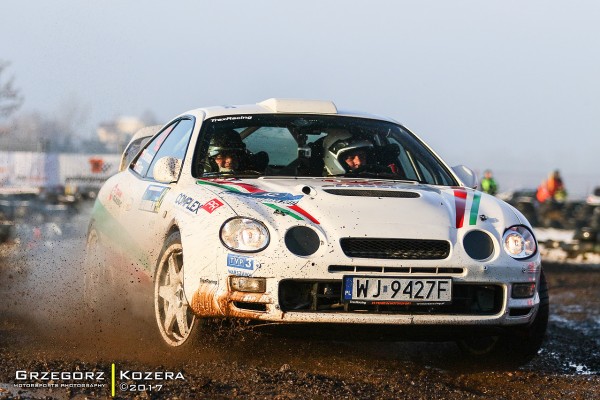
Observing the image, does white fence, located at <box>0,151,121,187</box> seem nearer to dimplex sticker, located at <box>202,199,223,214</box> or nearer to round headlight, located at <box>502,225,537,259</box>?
dimplex sticker, located at <box>202,199,223,214</box>

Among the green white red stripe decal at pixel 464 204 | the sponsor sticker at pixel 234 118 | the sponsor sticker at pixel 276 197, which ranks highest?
the sponsor sticker at pixel 234 118

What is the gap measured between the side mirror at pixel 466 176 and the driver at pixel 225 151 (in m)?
1.27

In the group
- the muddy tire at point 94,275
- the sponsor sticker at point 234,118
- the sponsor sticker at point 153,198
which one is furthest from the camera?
the muddy tire at point 94,275

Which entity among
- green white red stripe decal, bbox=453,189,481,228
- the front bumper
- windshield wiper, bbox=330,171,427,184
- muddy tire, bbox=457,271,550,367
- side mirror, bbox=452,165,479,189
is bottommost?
muddy tire, bbox=457,271,550,367

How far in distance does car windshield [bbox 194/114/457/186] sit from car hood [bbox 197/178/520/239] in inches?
14.7

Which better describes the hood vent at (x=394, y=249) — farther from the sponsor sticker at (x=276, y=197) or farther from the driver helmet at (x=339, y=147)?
the driver helmet at (x=339, y=147)

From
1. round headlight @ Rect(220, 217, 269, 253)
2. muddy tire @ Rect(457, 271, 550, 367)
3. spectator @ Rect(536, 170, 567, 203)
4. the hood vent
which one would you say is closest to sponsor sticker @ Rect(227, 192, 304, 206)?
round headlight @ Rect(220, 217, 269, 253)

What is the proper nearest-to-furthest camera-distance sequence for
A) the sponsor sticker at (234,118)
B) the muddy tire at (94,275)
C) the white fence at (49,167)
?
the sponsor sticker at (234,118)
the muddy tire at (94,275)
the white fence at (49,167)

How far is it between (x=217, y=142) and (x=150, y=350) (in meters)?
1.34

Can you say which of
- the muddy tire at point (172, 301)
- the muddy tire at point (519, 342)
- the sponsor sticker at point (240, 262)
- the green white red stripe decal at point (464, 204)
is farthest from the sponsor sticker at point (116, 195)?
the muddy tire at point (519, 342)

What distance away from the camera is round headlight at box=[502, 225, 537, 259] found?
5422mm

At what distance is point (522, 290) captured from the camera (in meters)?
5.43

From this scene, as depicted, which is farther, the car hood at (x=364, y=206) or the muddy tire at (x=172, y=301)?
the muddy tire at (x=172, y=301)

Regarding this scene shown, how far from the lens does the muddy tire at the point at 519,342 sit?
565 cm
